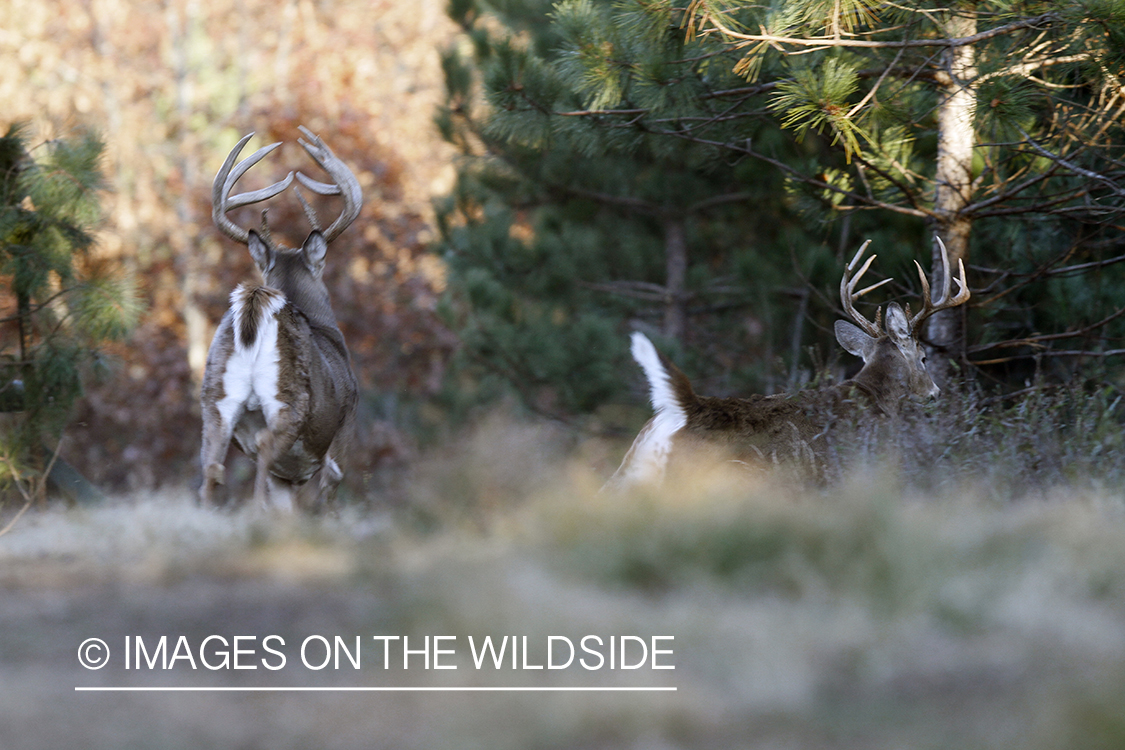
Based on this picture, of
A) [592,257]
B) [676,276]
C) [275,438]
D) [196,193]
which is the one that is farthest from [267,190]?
[196,193]

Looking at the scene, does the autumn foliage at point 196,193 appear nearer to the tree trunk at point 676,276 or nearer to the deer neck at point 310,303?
the tree trunk at point 676,276

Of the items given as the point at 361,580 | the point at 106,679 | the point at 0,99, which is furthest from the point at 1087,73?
the point at 0,99

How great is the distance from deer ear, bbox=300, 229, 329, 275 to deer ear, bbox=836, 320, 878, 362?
10.3 feet

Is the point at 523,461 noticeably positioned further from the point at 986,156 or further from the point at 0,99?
the point at 0,99

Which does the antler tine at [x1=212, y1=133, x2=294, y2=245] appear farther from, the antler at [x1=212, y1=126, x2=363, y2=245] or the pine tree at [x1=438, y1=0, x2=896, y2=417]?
the pine tree at [x1=438, y1=0, x2=896, y2=417]

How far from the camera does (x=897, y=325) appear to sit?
600 centimetres

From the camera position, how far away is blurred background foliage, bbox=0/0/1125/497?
20.0ft

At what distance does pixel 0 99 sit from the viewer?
14.6 metres

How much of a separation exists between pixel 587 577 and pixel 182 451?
1277 centimetres

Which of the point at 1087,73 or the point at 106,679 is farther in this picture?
the point at 1087,73

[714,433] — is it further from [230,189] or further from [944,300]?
[230,189]

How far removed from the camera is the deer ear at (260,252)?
20.6ft

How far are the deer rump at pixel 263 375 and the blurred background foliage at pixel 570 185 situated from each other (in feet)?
5.72

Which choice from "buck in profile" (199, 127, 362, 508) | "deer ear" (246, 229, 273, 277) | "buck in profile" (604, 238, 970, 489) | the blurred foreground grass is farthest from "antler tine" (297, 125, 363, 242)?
the blurred foreground grass
